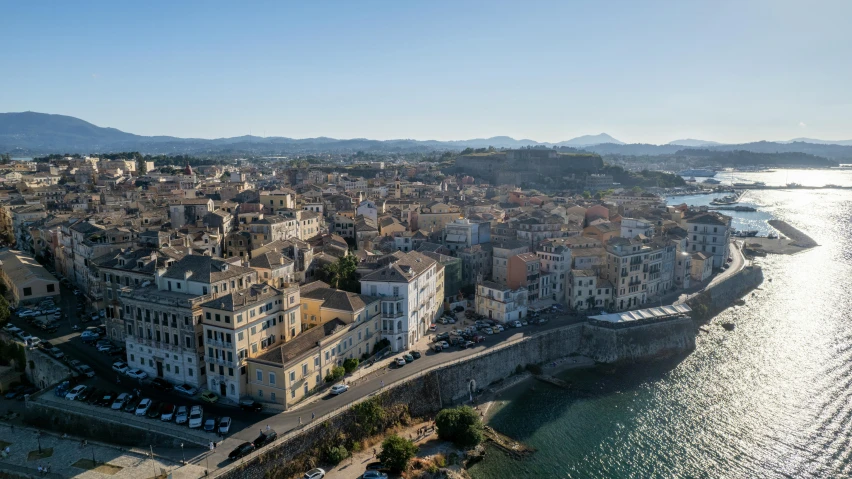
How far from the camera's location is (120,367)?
36750 mm

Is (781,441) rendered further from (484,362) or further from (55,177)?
(55,177)

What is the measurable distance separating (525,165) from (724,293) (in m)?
113

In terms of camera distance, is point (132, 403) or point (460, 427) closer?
point (132, 403)

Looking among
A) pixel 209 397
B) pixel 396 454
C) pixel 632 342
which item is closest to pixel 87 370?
pixel 209 397

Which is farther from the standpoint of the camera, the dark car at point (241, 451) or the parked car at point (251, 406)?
the parked car at point (251, 406)

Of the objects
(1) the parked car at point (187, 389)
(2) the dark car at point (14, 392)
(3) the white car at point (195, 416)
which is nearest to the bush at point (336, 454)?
(3) the white car at point (195, 416)

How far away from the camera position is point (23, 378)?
4038cm

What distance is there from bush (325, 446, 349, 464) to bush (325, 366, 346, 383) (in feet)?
16.9

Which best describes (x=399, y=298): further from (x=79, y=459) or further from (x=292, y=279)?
Result: (x=79, y=459)

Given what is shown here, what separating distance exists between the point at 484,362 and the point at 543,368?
268 inches

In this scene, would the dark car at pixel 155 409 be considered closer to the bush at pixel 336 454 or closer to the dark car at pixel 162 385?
the dark car at pixel 162 385

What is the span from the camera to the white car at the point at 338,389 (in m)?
34.5

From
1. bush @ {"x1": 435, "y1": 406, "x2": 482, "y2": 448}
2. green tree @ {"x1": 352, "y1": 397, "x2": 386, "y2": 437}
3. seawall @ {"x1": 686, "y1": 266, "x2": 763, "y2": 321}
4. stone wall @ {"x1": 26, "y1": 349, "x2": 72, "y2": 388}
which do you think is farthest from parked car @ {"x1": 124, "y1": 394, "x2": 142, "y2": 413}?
seawall @ {"x1": 686, "y1": 266, "x2": 763, "y2": 321}

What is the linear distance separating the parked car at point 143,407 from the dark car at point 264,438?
7458mm
